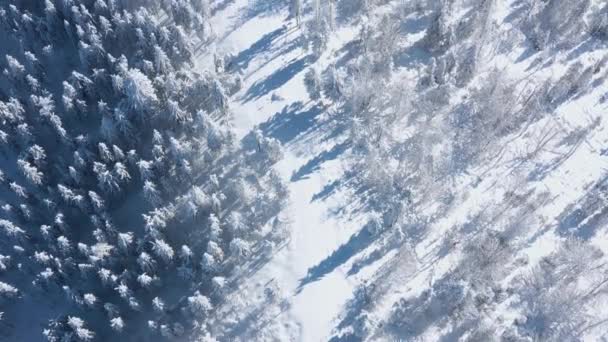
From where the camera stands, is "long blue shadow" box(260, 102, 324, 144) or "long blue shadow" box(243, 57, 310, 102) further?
"long blue shadow" box(243, 57, 310, 102)

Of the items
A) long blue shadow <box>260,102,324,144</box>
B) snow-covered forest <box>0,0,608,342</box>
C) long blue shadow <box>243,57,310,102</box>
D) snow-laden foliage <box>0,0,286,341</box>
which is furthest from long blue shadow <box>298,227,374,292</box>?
long blue shadow <box>243,57,310,102</box>

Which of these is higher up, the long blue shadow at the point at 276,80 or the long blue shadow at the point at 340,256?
the long blue shadow at the point at 276,80

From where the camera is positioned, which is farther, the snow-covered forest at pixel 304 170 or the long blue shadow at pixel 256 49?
the long blue shadow at pixel 256 49

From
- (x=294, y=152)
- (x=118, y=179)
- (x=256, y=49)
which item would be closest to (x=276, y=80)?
(x=256, y=49)

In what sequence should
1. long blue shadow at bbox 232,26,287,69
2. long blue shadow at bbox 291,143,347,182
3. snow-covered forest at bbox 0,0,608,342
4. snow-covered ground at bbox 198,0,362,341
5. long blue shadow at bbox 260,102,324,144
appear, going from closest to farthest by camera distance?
1. snow-covered forest at bbox 0,0,608,342
2. snow-covered ground at bbox 198,0,362,341
3. long blue shadow at bbox 291,143,347,182
4. long blue shadow at bbox 260,102,324,144
5. long blue shadow at bbox 232,26,287,69

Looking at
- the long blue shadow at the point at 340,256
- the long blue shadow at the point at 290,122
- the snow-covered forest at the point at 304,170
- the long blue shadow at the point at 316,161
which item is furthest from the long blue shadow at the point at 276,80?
the long blue shadow at the point at 340,256

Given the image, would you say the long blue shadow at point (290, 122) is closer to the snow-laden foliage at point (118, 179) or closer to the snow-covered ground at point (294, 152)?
the snow-covered ground at point (294, 152)

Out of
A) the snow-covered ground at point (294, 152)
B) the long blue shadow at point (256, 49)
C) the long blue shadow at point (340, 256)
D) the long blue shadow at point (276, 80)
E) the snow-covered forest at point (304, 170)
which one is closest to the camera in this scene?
the snow-covered forest at point (304, 170)

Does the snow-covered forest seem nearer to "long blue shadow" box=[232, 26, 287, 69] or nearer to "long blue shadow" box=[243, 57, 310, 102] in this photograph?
"long blue shadow" box=[232, 26, 287, 69]

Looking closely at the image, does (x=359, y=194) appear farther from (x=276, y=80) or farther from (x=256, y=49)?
(x=256, y=49)
